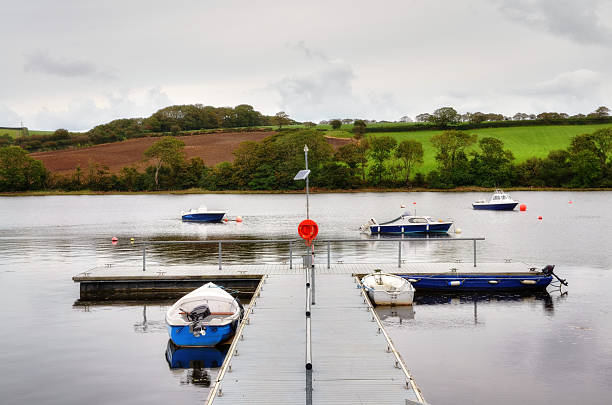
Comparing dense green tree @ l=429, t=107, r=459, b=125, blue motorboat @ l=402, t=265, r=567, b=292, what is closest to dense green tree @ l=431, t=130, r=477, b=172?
dense green tree @ l=429, t=107, r=459, b=125

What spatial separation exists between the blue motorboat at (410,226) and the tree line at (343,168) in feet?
241

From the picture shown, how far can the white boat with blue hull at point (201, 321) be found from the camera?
17.7 m

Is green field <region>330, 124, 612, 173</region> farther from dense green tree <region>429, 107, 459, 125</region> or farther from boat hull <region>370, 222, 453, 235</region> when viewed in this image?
boat hull <region>370, 222, 453, 235</region>

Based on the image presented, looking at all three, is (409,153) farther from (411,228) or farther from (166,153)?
(411,228)

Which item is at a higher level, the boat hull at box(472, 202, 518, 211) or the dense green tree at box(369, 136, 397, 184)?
the dense green tree at box(369, 136, 397, 184)

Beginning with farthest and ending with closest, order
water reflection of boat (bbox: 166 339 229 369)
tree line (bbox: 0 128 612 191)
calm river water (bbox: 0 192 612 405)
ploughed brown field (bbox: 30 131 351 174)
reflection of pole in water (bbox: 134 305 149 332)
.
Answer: ploughed brown field (bbox: 30 131 351 174) < tree line (bbox: 0 128 612 191) < reflection of pole in water (bbox: 134 305 149 332) < water reflection of boat (bbox: 166 339 229 369) < calm river water (bbox: 0 192 612 405)

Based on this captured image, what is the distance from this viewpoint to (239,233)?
177 feet

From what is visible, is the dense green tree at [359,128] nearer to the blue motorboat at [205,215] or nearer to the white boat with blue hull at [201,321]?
the blue motorboat at [205,215]

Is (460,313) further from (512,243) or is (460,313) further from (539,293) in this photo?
(512,243)

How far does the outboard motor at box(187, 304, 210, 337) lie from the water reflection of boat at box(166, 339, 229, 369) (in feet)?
2.32

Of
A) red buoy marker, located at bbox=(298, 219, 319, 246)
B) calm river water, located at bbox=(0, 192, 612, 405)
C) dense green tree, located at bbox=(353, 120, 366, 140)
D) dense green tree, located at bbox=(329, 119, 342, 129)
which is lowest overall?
calm river water, located at bbox=(0, 192, 612, 405)

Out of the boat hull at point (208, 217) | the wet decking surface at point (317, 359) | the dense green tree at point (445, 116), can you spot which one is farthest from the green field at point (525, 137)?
the wet decking surface at point (317, 359)

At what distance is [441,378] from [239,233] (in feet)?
129

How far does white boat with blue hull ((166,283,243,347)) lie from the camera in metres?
17.7
